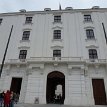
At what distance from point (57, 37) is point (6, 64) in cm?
849

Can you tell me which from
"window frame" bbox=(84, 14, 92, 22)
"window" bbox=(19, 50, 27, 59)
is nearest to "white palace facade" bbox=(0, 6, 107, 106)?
"window" bbox=(19, 50, 27, 59)

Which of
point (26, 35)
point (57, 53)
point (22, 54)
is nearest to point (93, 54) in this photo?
point (57, 53)

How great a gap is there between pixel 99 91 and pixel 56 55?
7381 millimetres

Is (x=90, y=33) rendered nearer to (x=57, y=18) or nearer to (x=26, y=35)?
(x=57, y=18)

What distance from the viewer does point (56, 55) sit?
66.4ft

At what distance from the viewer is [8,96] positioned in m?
11.6

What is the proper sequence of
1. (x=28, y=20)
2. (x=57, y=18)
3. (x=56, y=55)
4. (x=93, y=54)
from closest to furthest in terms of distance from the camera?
(x=93, y=54) → (x=56, y=55) → (x=57, y=18) → (x=28, y=20)

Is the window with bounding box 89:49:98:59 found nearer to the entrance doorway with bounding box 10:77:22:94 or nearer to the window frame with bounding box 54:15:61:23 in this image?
the window frame with bounding box 54:15:61:23

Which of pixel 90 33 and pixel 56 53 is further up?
pixel 90 33

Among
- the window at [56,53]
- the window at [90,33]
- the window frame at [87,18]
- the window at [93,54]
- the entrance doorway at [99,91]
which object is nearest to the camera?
the entrance doorway at [99,91]

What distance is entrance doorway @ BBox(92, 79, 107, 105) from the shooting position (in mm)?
17297

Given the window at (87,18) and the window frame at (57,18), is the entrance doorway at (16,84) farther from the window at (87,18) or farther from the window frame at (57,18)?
the window at (87,18)

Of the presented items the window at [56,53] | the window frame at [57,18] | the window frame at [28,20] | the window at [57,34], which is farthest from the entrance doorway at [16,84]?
the window frame at [57,18]

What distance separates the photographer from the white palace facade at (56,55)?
17.4 metres
